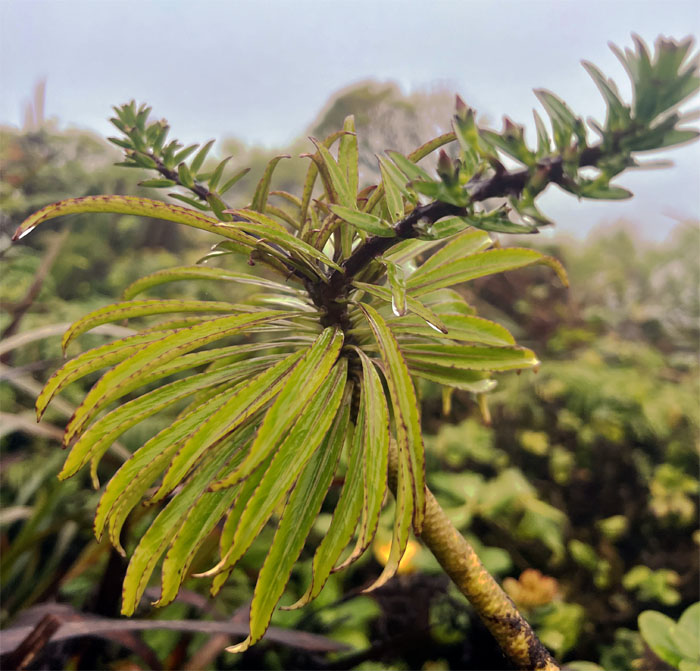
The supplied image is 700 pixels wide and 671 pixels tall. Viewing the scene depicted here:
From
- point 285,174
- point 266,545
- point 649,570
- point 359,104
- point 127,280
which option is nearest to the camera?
point 266,545

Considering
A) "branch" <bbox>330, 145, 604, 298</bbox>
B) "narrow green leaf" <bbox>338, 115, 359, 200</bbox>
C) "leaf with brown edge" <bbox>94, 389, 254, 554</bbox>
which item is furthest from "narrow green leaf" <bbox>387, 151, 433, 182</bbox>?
"leaf with brown edge" <bbox>94, 389, 254, 554</bbox>

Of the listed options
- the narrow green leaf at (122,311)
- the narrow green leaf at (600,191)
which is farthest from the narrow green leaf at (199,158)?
the narrow green leaf at (600,191)

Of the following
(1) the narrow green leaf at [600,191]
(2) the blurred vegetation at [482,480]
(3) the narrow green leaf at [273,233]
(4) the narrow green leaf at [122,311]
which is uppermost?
(1) the narrow green leaf at [600,191]

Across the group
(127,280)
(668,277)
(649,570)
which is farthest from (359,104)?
(649,570)

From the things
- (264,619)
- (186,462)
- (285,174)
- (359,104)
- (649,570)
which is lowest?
(649,570)

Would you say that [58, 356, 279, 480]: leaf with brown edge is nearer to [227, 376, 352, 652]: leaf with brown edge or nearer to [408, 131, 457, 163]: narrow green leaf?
[227, 376, 352, 652]: leaf with brown edge

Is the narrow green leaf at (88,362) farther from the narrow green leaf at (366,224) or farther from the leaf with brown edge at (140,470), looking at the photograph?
the narrow green leaf at (366,224)

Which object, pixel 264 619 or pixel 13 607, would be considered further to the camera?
pixel 13 607

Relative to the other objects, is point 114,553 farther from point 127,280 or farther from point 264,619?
point 127,280
